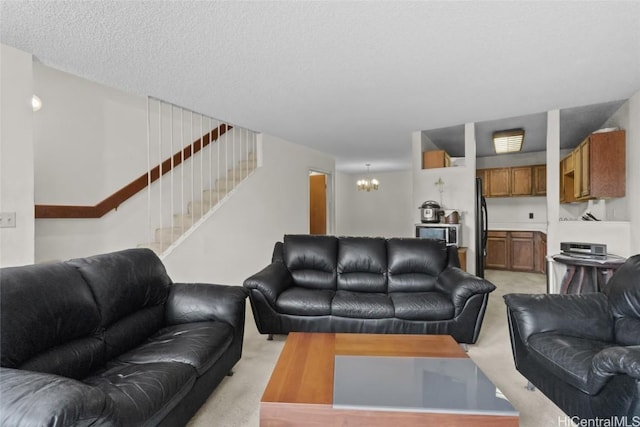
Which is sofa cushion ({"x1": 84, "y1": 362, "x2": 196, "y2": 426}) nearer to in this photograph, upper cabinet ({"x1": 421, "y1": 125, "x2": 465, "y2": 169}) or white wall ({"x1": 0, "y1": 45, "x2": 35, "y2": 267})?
white wall ({"x1": 0, "y1": 45, "x2": 35, "y2": 267})

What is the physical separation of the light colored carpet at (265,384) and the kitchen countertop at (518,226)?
11.4 feet

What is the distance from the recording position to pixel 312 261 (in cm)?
324

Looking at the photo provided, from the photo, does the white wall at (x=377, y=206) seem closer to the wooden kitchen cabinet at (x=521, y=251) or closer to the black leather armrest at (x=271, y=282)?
the wooden kitchen cabinet at (x=521, y=251)

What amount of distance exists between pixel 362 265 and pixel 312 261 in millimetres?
535

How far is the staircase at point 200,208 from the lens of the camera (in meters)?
3.72

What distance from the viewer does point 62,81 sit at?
11.4 ft

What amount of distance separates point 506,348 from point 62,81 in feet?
17.6

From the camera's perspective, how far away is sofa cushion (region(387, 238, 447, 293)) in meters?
3.05

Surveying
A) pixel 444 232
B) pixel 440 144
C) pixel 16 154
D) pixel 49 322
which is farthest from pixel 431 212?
pixel 16 154

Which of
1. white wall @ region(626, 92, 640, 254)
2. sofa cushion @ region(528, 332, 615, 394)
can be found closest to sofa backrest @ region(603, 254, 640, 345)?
sofa cushion @ region(528, 332, 615, 394)

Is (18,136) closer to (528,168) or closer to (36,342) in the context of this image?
(36,342)

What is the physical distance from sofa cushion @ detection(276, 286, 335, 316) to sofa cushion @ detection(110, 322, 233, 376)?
703 millimetres

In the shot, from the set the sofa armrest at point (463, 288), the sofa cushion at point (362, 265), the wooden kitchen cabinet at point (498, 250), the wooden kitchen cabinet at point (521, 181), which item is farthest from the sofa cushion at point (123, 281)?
the wooden kitchen cabinet at point (521, 181)

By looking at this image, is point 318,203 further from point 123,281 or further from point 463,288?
point 123,281
